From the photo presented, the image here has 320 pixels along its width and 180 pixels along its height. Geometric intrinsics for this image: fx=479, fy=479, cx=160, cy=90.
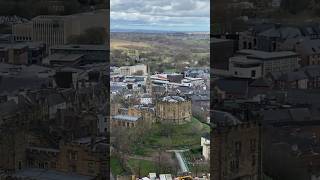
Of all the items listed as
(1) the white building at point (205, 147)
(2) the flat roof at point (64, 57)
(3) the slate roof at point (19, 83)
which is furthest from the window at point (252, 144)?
(3) the slate roof at point (19, 83)

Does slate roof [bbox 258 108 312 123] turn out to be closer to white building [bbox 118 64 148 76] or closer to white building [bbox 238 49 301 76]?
white building [bbox 238 49 301 76]

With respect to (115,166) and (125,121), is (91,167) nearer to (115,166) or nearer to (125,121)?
(115,166)

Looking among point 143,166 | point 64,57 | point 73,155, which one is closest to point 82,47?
point 64,57

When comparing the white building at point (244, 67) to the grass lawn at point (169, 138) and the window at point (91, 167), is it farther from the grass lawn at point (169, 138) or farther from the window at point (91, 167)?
the window at point (91, 167)

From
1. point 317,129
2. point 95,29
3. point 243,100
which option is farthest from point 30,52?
point 317,129

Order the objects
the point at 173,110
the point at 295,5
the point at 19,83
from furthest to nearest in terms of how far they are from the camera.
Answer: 1. the point at 173,110
2. the point at 19,83
3. the point at 295,5

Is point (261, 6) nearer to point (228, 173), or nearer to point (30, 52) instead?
point (228, 173)

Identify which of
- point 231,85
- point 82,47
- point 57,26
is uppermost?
point 57,26
